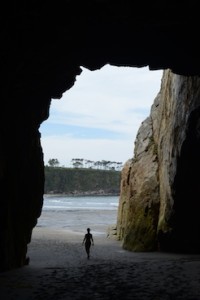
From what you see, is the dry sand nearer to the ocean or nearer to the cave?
the cave

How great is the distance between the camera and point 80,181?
19688cm

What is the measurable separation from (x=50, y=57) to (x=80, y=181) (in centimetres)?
18238

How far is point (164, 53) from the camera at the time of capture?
1680cm

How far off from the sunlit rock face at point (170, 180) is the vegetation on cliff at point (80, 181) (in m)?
157

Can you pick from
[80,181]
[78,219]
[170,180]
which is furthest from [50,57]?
[80,181]

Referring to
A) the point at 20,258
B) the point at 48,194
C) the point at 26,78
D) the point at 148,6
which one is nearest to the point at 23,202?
the point at 20,258

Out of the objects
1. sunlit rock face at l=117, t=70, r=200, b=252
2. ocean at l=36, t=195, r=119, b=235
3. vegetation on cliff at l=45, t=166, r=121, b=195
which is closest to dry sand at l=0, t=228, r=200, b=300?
sunlit rock face at l=117, t=70, r=200, b=252

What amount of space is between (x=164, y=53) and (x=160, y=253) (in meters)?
12.2

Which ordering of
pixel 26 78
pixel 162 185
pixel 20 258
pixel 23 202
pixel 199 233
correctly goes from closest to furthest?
pixel 26 78, pixel 20 258, pixel 23 202, pixel 199 233, pixel 162 185

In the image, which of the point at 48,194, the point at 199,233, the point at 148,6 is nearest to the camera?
the point at 148,6

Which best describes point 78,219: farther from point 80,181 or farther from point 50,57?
point 80,181

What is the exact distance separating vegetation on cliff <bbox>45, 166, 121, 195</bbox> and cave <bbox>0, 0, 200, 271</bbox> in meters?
164

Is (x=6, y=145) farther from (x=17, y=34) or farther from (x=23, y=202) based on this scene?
(x=17, y=34)

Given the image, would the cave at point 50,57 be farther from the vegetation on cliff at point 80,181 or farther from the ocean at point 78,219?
the vegetation on cliff at point 80,181
